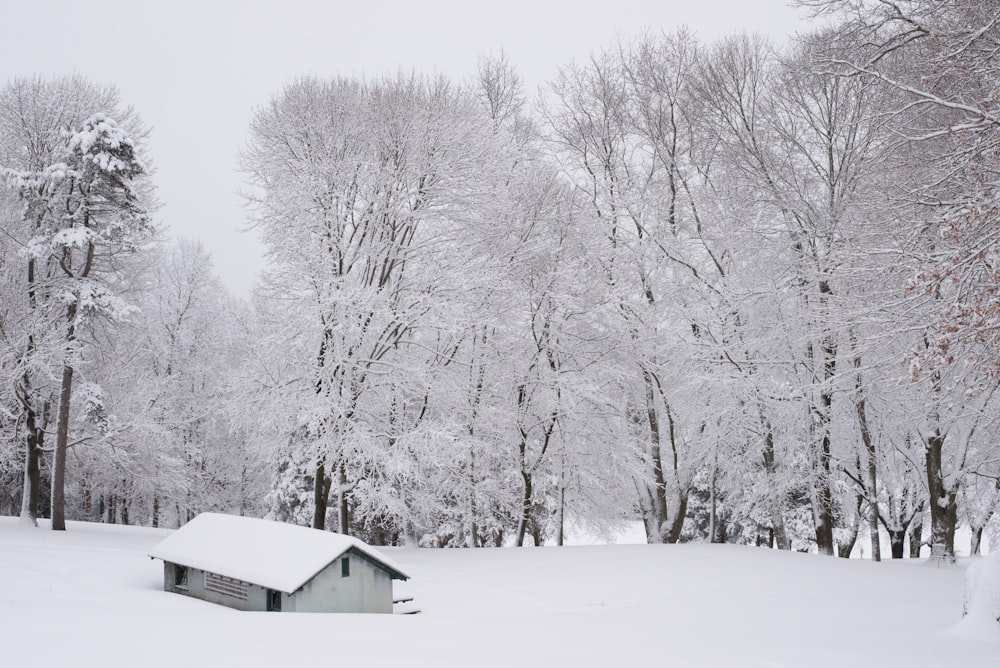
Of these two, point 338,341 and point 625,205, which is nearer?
point 338,341

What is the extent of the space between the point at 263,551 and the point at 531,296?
10.4 m

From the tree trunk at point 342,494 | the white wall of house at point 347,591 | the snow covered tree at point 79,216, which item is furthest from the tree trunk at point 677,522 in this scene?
the snow covered tree at point 79,216

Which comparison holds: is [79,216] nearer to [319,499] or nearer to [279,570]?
[319,499]

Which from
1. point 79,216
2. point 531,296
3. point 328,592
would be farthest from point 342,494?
point 79,216

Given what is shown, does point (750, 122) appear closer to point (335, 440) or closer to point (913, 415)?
point (913, 415)

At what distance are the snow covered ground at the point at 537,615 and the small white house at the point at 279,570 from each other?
0.78 meters

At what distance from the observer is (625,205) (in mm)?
21203

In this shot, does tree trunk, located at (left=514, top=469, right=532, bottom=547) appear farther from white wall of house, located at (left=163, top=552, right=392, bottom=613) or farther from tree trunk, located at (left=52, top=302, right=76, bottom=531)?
tree trunk, located at (left=52, top=302, right=76, bottom=531)

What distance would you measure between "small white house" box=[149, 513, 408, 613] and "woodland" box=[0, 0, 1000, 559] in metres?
3.05

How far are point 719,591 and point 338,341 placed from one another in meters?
10.4

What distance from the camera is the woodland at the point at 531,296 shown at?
58.0ft

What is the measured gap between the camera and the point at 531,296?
21.6 meters

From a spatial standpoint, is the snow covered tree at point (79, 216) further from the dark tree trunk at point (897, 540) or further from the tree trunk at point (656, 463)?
the dark tree trunk at point (897, 540)

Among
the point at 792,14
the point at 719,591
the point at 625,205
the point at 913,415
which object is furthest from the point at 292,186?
the point at 913,415
